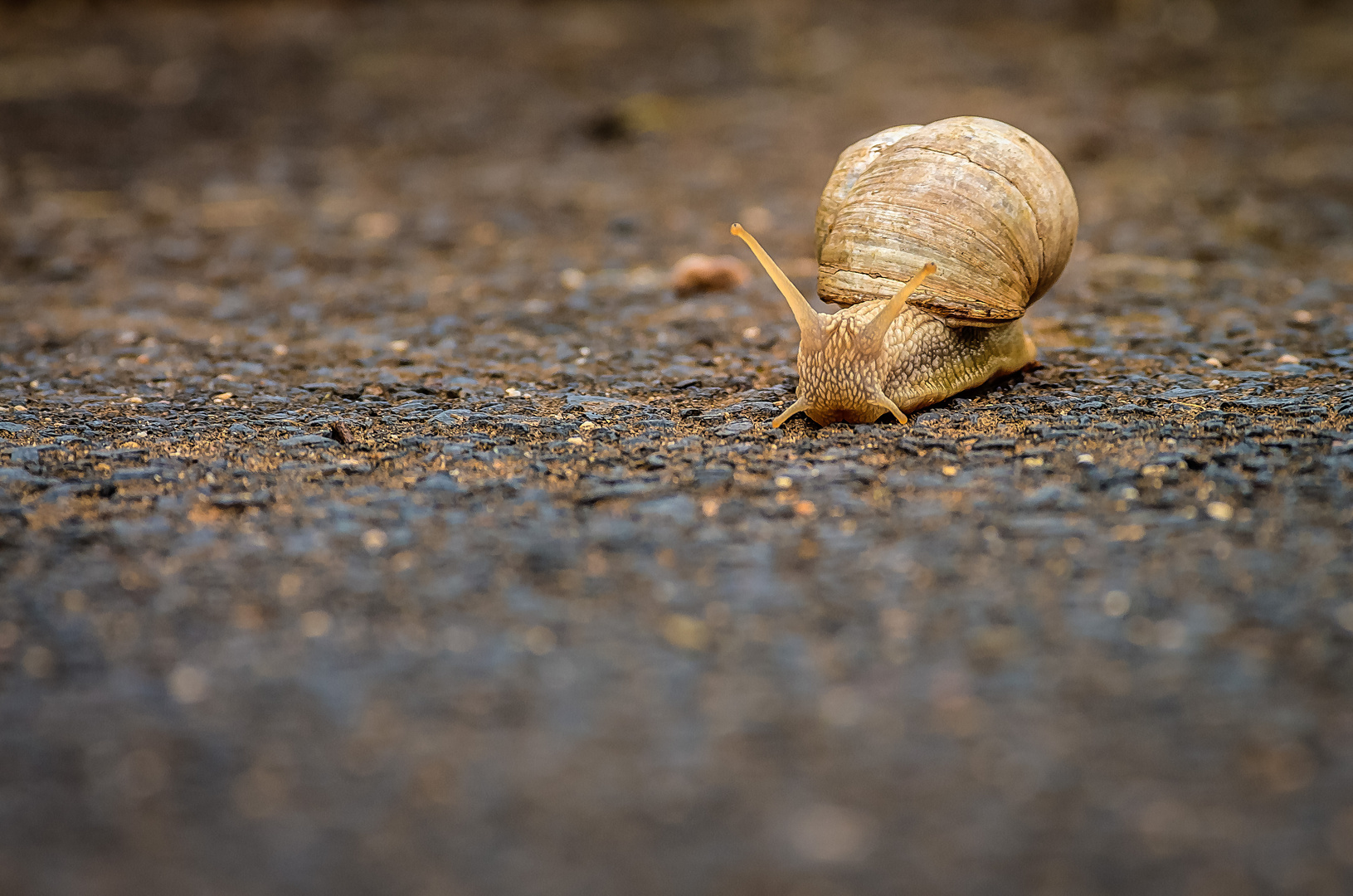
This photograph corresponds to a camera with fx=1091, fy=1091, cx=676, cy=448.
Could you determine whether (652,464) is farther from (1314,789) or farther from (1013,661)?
(1314,789)

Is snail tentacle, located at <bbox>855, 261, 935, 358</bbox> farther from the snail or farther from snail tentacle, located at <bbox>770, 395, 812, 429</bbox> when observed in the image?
snail tentacle, located at <bbox>770, 395, 812, 429</bbox>

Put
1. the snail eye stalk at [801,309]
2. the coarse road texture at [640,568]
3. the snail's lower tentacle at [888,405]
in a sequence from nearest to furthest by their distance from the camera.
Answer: the coarse road texture at [640,568] → the snail's lower tentacle at [888,405] → the snail eye stalk at [801,309]

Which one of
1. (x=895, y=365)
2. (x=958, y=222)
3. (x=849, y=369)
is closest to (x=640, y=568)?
(x=849, y=369)

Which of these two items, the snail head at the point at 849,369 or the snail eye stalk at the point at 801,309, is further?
the snail eye stalk at the point at 801,309

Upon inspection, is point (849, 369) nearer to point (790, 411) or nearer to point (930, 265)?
point (790, 411)

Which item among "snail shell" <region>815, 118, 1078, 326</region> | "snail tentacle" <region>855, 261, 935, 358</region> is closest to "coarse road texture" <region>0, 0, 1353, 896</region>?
"snail tentacle" <region>855, 261, 935, 358</region>

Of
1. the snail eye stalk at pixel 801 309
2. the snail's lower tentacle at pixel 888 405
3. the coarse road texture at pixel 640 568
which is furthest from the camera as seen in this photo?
the snail eye stalk at pixel 801 309

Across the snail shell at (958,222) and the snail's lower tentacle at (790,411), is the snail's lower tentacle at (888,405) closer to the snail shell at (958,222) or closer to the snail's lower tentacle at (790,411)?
the snail's lower tentacle at (790,411)

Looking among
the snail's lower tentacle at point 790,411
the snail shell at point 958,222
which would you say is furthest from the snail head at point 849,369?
the snail shell at point 958,222
